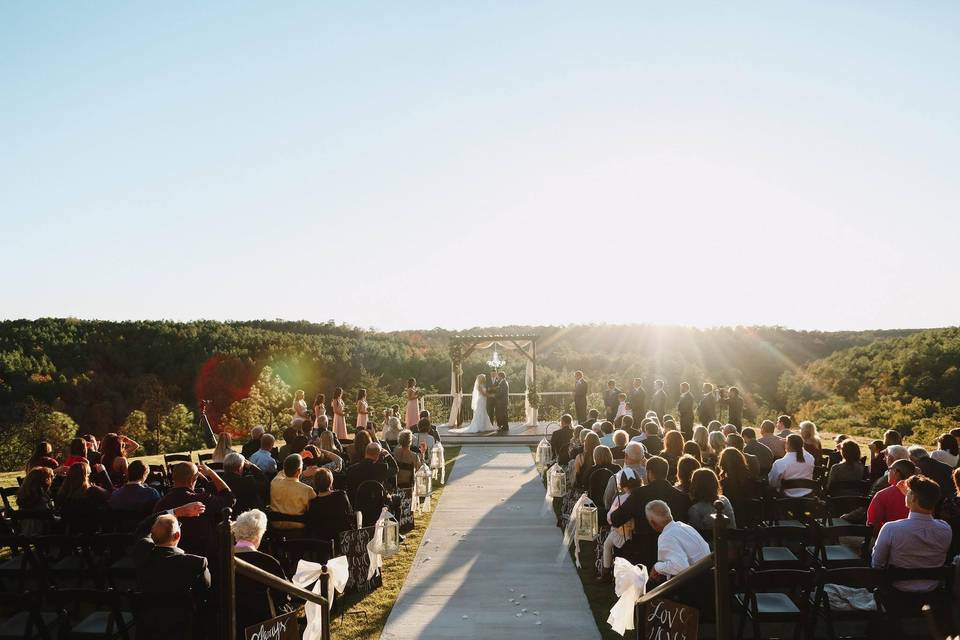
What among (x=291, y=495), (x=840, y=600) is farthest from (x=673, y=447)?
(x=291, y=495)

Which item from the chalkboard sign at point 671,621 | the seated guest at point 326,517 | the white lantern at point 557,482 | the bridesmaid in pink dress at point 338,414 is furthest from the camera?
the bridesmaid in pink dress at point 338,414

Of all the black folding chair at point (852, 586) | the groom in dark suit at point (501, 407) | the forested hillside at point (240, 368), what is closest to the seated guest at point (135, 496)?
the black folding chair at point (852, 586)

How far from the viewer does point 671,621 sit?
4.56 m

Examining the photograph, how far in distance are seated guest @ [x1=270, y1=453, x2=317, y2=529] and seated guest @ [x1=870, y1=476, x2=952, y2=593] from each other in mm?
5028

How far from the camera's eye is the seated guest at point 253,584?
4.78 metres

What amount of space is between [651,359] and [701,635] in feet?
116

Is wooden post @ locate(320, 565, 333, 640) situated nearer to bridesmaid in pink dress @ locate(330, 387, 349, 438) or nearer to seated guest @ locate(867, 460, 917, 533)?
seated guest @ locate(867, 460, 917, 533)

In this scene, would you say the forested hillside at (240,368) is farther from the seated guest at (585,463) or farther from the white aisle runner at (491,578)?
the seated guest at (585,463)

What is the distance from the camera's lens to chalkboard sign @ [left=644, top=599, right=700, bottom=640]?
14.6 ft

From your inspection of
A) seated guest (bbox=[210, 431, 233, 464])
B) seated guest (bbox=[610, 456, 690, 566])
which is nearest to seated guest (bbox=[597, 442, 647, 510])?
seated guest (bbox=[610, 456, 690, 566])

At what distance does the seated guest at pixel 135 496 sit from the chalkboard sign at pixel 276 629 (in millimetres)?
3164

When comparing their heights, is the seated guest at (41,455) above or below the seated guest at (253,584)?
above

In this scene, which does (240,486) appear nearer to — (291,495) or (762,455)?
(291,495)

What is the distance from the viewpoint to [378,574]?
762 cm
